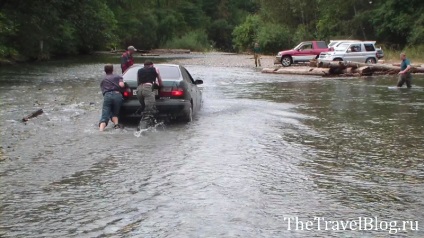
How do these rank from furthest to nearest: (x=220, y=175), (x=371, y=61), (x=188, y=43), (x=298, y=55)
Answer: (x=188, y=43) → (x=298, y=55) → (x=371, y=61) → (x=220, y=175)

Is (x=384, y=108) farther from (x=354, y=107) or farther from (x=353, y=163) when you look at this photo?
(x=353, y=163)

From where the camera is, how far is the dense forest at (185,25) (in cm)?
3550

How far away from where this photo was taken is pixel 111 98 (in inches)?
508

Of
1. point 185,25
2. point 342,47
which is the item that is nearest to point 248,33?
point 185,25

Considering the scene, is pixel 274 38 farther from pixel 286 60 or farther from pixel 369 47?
pixel 369 47

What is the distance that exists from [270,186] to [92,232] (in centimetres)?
281

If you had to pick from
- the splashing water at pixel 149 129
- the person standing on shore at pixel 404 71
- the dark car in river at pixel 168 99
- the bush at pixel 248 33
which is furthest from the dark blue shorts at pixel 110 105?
the bush at pixel 248 33

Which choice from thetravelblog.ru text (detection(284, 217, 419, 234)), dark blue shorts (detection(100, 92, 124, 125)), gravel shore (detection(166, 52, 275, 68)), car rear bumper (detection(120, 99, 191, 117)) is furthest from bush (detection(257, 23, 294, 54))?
thetravelblog.ru text (detection(284, 217, 419, 234))

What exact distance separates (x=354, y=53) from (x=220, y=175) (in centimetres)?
3076

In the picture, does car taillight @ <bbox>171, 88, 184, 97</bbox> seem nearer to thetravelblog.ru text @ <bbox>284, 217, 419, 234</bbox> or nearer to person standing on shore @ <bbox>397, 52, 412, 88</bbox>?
thetravelblog.ru text @ <bbox>284, 217, 419, 234</bbox>

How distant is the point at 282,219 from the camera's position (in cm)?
651

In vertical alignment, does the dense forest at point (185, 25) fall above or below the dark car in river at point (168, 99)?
above

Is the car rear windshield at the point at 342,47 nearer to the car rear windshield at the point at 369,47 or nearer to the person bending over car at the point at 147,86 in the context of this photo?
the car rear windshield at the point at 369,47

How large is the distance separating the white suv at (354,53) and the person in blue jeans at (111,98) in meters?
26.2
